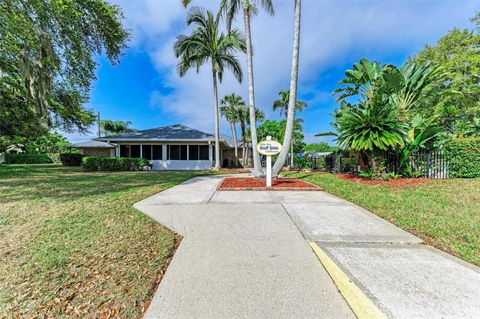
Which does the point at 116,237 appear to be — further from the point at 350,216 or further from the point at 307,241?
the point at 350,216

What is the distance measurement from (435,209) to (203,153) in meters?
16.5

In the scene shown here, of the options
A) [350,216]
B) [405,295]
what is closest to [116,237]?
[405,295]

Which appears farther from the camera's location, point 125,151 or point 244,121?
point 244,121

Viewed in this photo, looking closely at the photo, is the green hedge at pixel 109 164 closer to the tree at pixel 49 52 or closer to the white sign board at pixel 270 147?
the tree at pixel 49 52

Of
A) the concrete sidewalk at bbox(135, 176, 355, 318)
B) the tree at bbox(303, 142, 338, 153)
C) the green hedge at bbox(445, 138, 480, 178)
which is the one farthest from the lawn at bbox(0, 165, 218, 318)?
the tree at bbox(303, 142, 338, 153)

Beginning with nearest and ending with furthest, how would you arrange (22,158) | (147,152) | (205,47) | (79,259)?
(79,259)
(205,47)
(147,152)
(22,158)

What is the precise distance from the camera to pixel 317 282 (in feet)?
7.89

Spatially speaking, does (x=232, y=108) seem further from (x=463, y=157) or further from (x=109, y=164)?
(x=463, y=157)

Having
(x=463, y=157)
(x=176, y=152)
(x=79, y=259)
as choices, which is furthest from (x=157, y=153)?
(x=463, y=157)

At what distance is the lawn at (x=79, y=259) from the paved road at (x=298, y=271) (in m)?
0.33

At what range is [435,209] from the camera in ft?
16.7

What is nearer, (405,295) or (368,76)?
(405,295)

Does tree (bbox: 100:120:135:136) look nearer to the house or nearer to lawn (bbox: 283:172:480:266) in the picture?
the house

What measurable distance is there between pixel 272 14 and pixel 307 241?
1092 centimetres
